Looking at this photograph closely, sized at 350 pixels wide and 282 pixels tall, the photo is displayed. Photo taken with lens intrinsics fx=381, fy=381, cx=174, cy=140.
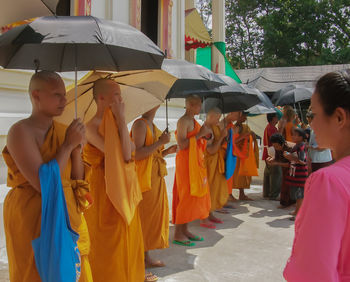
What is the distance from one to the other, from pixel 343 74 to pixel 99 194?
214 cm

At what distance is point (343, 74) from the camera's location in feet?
3.78

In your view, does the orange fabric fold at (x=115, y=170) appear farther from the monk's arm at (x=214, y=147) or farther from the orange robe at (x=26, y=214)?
the monk's arm at (x=214, y=147)

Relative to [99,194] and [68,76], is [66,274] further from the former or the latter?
[68,76]

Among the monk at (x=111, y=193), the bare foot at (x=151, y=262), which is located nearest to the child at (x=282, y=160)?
the bare foot at (x=151, y=262)

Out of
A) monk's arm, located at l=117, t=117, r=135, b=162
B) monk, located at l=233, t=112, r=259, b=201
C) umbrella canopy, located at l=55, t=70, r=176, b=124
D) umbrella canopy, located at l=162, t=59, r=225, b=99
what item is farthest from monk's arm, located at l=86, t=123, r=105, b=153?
monk, located at l=233, t=112, r=259, b=201

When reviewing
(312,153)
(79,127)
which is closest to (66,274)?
(79,127)

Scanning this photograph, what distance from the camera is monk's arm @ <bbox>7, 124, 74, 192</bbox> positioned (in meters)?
2.04

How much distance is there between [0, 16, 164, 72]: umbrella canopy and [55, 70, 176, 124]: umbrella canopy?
0.95 ft

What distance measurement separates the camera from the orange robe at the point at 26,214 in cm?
210

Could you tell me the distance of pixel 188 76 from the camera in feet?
11.8

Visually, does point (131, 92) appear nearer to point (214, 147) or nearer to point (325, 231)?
point (214, 147)

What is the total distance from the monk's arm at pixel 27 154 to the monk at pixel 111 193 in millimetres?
681

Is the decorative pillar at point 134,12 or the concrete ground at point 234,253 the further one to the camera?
the decorative pillar at point 134,12

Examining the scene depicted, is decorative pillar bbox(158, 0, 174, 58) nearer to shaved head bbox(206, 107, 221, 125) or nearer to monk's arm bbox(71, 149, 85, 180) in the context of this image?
shaved head bbox(206, 107, 221, 125)
